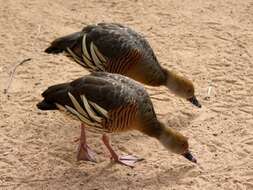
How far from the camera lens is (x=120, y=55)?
21.7ft

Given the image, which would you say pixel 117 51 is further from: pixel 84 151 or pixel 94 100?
pixel 84 151

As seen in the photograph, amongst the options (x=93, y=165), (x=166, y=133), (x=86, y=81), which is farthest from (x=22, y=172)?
(x=166, y=133)

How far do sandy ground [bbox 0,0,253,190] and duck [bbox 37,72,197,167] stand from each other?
33 centimetres

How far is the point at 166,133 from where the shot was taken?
6.06 m

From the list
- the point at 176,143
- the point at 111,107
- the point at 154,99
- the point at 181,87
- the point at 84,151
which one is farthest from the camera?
the point at 154,99

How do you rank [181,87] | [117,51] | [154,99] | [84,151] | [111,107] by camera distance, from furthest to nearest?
[154,99] < [181,87] < [117,51] < [84,151] < [111,107]

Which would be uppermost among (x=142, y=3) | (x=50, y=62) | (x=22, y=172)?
(x=142, y=3)

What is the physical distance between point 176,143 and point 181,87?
1102 millimetres

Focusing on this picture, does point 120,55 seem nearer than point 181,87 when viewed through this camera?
Yes

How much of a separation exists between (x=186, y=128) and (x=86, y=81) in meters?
1.49

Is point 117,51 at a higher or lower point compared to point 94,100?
higher

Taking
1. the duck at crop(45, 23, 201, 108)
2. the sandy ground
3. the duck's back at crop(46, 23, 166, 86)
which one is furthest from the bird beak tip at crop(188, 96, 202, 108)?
the duck's back at crop(46, 23, 166, 86)

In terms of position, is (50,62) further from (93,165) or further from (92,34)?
(93,165)

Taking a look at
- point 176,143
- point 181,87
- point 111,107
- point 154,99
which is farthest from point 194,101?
point 111,107
